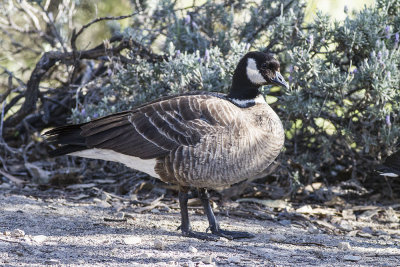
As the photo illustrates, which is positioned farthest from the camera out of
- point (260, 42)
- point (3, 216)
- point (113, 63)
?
point (260, 42)

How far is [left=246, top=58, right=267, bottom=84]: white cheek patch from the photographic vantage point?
5094mm

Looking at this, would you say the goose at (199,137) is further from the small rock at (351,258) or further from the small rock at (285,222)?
the small rock at (351,258)

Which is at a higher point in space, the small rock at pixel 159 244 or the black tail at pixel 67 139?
the black tail at pixel 67 139

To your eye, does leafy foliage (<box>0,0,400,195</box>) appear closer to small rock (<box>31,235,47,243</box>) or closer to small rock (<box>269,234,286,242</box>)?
small rock (<box>269,234,286,242</box>)

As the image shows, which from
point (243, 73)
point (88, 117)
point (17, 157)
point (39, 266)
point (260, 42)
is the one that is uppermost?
point (260, 42)

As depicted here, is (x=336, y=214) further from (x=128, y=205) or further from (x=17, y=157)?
(x=17, y=157)

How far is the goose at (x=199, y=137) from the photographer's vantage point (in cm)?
467

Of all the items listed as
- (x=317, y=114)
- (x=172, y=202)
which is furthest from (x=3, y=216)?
(x=317, y=114)

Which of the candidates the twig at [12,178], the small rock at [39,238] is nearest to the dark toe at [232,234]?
the small rock at [39,238]

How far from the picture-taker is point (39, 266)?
3.54 metres

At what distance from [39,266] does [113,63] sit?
10.5 ft

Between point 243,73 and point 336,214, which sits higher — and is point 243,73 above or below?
above

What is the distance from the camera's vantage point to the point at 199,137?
469cm

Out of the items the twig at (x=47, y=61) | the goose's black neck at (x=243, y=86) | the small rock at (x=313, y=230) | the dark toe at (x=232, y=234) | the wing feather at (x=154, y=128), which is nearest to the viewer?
the wing feather at (x=154, y=128)
